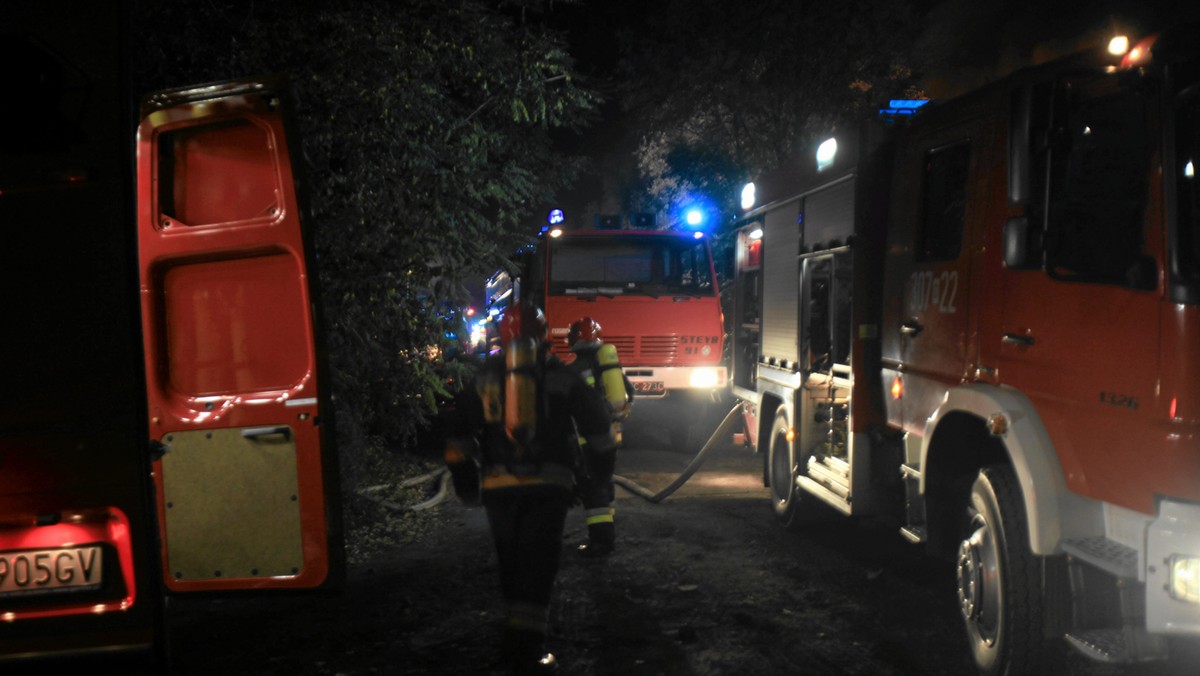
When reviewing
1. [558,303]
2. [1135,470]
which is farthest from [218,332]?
[558,303]

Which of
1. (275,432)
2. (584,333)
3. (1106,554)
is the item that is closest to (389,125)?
(584,333)

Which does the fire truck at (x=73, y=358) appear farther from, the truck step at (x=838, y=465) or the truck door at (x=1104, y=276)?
the truck step at (x=838, y=465)

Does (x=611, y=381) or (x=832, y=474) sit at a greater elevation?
(x=611, y=381)

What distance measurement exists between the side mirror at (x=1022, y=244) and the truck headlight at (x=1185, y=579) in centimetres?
114

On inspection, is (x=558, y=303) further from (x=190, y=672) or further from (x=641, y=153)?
(x=641, y=153)

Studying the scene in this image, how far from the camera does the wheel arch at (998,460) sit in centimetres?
390

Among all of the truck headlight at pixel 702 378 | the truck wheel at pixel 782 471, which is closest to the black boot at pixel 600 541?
the truck wheel at pixel 782 471

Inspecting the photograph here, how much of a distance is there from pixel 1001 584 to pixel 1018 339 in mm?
1065

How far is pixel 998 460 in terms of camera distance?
468 centimetres

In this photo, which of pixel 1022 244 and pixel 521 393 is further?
pixel 521 393

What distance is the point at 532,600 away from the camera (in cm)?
425

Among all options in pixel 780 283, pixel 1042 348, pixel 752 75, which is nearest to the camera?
pixel 1042 348

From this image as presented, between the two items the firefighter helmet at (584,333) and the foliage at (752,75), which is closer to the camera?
the firefighter helmet at (584,333)

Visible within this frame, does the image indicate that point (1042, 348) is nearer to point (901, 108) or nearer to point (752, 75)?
point (901, 108)
